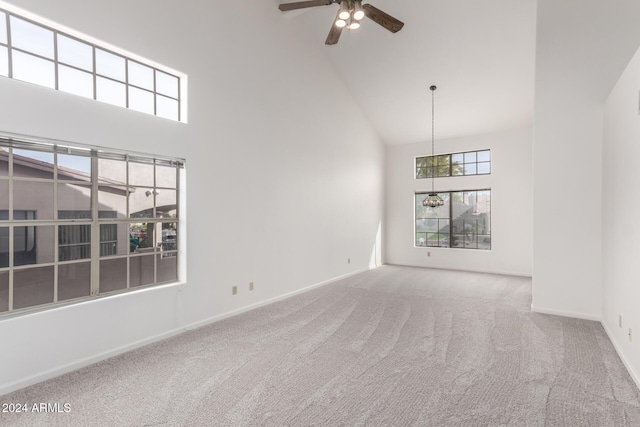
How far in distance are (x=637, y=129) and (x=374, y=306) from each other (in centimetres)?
355

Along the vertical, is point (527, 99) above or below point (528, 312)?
above

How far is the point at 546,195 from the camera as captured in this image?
14.7 ft

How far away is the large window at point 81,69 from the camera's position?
8.58ft

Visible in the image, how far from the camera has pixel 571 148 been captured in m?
4.31

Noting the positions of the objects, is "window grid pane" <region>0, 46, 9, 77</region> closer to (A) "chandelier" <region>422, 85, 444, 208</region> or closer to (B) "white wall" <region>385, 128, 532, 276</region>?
(A) "chandelier" <region>422, 85, 444, 208</region>

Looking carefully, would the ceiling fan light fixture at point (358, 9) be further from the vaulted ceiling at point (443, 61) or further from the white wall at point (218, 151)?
the white wall at point (218, 151)

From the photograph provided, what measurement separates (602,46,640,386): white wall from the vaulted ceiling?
2055 millimetres

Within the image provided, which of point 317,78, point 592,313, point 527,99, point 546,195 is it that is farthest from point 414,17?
point 592,313

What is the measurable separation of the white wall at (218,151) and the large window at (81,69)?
0.52ft

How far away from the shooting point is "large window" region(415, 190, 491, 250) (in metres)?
7.83

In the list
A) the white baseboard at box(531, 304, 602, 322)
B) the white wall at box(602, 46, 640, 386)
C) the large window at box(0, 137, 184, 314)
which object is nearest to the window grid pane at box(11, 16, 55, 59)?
the large window at box(0, 137, 184, 314)

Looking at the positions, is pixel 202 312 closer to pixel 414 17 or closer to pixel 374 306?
pixel 374 306

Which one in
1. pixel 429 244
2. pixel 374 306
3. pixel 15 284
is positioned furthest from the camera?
pixel 429 244

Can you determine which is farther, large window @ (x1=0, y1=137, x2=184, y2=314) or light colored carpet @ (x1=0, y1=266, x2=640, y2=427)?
large window @ (x1=0, y1=137, x2=184, y2=314)
